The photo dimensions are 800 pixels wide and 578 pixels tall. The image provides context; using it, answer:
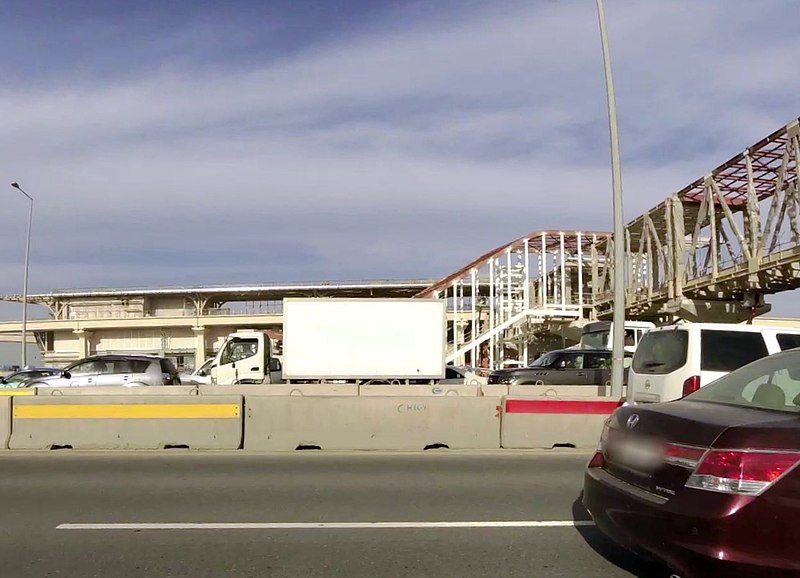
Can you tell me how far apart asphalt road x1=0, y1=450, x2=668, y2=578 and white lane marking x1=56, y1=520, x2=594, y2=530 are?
0.15ft

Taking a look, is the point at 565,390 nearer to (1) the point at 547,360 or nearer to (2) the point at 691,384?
(1) the point at 547,360

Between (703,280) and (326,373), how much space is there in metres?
20.5

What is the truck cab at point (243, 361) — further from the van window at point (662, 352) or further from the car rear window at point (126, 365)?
the van window at point (662, 352)

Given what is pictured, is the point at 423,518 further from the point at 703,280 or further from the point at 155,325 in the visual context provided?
the point at 155,325

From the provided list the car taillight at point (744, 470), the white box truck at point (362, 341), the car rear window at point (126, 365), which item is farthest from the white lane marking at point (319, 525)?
the car rear window at point (126, 365)

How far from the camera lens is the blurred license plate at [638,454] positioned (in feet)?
13.7

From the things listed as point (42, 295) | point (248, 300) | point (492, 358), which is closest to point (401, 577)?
point (492, 358)

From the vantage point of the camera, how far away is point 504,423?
37.4ft

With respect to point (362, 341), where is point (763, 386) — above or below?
below

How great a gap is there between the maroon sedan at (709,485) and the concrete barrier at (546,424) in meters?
6.69

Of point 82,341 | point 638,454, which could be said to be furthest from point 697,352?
point 82,341

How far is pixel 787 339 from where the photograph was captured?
1059 centimetres

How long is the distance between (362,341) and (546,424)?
29.5 ft

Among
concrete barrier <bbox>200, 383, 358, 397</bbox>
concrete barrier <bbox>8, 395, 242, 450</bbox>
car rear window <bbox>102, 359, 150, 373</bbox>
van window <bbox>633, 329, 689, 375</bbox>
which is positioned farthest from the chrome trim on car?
car rear window <bbox>102, 359, 150, 373</bbox>
